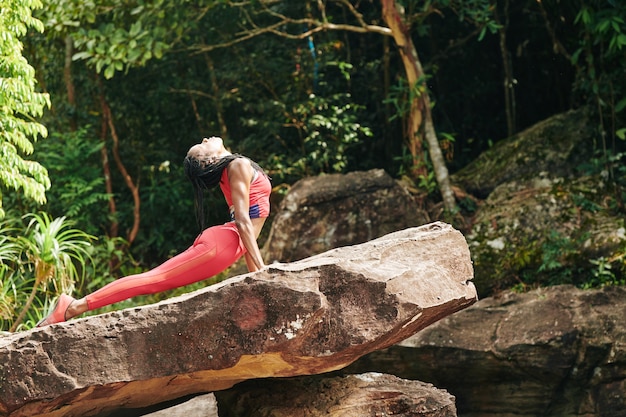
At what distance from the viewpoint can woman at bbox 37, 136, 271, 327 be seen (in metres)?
5.22

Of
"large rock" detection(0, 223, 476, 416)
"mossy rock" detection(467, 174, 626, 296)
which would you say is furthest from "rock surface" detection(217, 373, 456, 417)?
"mossy rock" detection(467, 174, 626, 296)

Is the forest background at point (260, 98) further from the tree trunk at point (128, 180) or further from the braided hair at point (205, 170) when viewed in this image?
the braided hair at point (205, 170)

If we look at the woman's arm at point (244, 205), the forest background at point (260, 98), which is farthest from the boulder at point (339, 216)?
the woman's arm at point (244, 205)

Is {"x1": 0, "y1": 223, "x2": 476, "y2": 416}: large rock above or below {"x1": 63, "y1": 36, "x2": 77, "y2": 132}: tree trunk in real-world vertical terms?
below

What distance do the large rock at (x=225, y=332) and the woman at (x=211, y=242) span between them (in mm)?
401

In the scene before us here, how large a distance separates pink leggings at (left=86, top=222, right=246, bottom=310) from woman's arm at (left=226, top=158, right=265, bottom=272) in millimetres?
137

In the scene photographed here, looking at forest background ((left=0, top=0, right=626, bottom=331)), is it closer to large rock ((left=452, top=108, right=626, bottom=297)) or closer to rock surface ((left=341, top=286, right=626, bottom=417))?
large rock ((left=452, top=108, right=626, bottom=297))

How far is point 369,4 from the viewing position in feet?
38.2

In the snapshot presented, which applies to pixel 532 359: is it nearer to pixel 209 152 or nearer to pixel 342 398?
pixel 342 398

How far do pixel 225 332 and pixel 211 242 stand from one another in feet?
2.31

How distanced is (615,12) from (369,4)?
388cm

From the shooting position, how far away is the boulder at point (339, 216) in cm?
902

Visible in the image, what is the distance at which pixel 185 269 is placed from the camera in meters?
5.33

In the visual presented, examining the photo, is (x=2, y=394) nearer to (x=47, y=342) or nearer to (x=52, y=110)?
(x=47, y=342)
